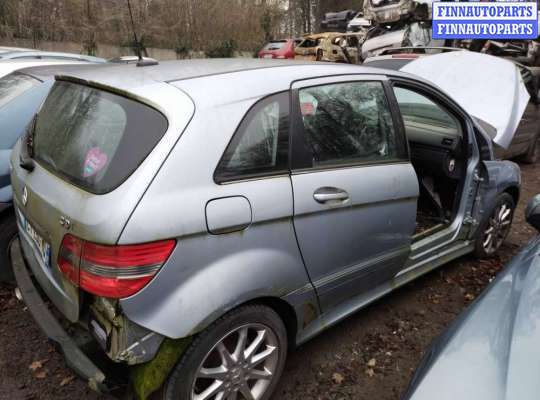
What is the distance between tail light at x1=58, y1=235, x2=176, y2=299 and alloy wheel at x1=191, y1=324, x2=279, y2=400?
18.7 inches

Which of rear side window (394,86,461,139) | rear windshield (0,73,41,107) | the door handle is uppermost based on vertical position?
rear windshield (0,73,41,107)

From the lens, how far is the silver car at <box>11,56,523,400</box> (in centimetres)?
166

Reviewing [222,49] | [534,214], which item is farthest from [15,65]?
[222,49]

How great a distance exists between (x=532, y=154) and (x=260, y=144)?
653cm

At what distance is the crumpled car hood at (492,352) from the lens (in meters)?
1.32

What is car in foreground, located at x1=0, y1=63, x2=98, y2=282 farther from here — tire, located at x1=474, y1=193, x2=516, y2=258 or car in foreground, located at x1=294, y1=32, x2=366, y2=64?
car in foreground, located at x1=294, y1=32, x2=366, y2=64

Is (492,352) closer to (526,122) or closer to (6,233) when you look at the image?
(6,233)

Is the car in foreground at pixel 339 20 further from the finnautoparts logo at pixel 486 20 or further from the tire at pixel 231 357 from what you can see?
the tire at pixel 231 357

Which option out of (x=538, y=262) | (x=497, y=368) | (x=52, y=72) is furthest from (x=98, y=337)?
(x=52, y=72)

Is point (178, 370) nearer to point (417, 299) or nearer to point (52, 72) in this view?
point (417, 299)

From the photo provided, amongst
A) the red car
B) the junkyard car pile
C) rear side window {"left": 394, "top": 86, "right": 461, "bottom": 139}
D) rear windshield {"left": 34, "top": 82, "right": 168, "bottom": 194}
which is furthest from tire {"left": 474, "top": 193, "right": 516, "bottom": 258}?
the red car

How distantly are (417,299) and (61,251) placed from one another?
2485 millimetres

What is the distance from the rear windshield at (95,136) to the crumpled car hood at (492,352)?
51.9 inches

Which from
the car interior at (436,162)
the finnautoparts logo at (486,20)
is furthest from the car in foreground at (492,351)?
the finnautoparts logo at (486,20)
